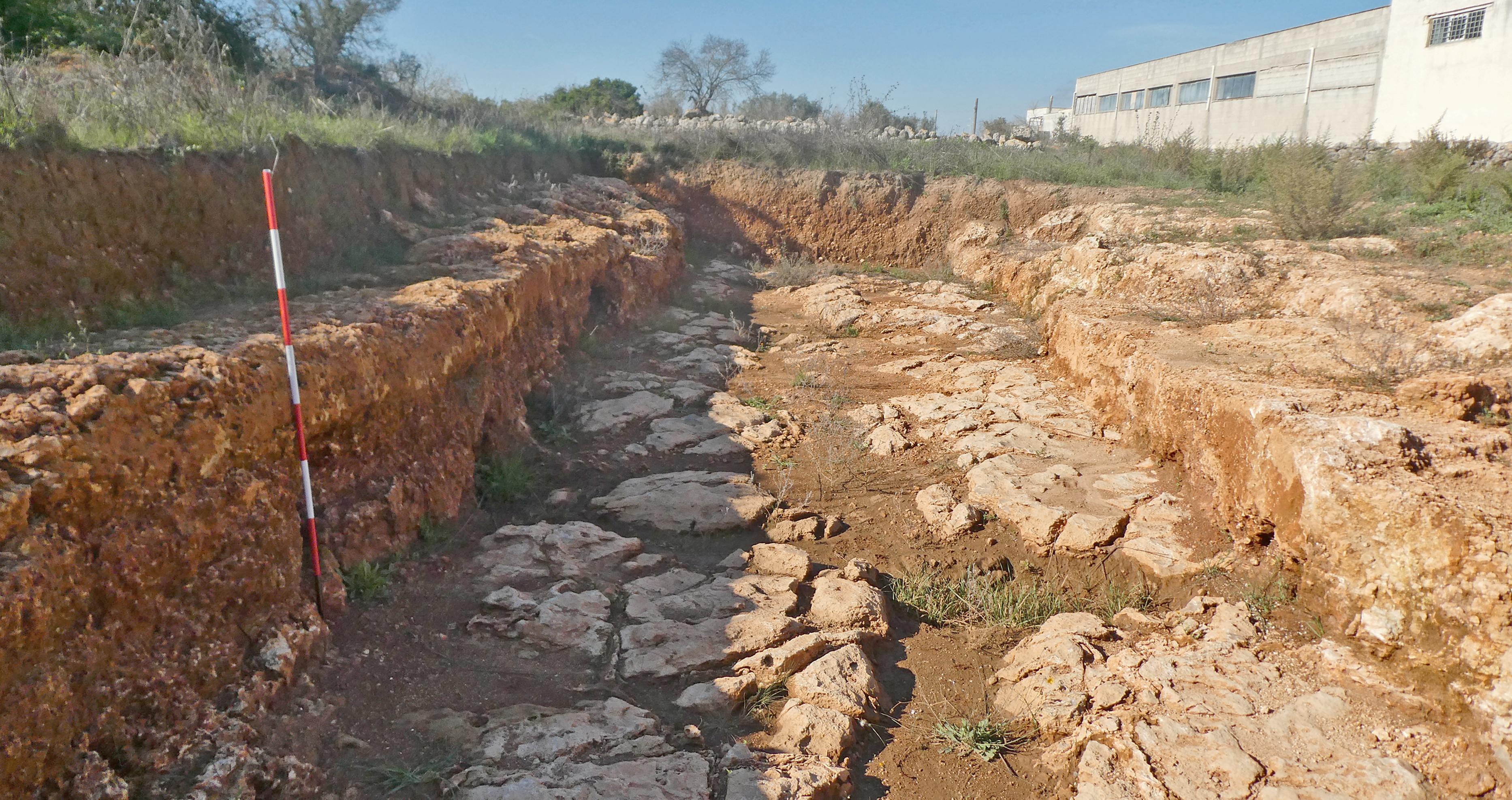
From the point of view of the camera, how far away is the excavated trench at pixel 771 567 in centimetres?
272

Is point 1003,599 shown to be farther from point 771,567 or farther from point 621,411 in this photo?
point 621,411

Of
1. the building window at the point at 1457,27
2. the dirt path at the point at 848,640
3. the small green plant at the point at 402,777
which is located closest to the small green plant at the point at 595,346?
the dirt path at the point at 848,640

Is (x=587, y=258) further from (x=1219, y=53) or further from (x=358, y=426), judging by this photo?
(x=1219, y=53)

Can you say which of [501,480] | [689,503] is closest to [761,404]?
[689,503]

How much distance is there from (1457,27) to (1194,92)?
30.9ft

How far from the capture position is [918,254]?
41.7 feet

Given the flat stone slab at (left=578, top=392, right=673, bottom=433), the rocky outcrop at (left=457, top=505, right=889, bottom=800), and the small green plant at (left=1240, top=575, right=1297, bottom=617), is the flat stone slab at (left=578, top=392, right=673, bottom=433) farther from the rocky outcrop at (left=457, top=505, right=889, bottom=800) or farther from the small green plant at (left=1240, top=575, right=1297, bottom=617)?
the small green plant at (left=1240, top=575, right=1297, bottom=617)

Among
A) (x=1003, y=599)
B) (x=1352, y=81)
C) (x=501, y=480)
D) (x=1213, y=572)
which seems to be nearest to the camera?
(x=1213, y=572)

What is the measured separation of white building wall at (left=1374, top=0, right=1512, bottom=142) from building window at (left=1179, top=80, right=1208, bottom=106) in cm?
705

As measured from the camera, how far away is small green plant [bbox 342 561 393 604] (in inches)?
146

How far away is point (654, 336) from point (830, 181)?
19.0ft

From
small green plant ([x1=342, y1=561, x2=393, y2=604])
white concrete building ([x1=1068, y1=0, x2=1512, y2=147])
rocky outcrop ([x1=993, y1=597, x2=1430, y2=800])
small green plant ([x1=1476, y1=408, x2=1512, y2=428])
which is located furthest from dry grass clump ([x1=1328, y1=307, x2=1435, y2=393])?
white concrete building ([x1=1068, y1=0, x2=1512, y2=147])

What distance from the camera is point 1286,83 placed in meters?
20.3

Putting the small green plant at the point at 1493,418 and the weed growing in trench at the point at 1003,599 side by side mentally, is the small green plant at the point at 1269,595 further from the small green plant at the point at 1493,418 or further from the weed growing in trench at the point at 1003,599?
the small green plant at the point at 1493,418
